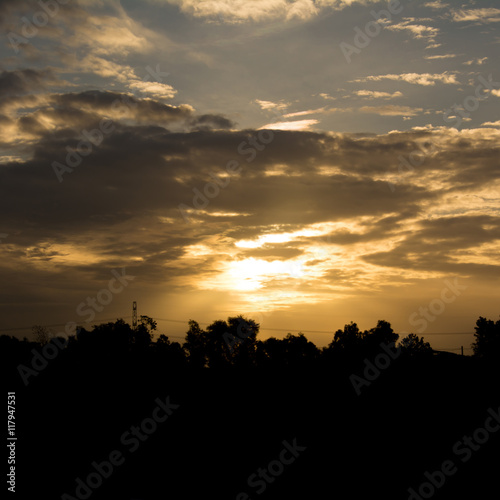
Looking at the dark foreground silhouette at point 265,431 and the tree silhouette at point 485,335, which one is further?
the tree silhouette at point 485,335

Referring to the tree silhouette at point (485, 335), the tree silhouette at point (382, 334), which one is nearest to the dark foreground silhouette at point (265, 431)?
the tree silhouette at point (382, 334)

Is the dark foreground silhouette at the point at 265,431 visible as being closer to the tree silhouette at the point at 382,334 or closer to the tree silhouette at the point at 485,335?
the tree silhouette at the point at 382,334

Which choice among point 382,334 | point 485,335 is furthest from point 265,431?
point 485,335

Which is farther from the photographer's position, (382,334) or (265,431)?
(382,334)

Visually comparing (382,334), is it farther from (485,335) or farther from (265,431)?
(265,431)

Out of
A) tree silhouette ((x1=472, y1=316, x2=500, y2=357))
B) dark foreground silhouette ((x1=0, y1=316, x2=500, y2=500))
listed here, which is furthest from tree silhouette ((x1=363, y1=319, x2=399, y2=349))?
dark foreground silhouette ((x1=0, y1=316, x2=500, y2=500))

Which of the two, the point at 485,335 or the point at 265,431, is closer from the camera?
the point at 265,431

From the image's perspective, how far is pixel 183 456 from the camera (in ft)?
90.9

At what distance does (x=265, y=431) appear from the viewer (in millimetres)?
28859

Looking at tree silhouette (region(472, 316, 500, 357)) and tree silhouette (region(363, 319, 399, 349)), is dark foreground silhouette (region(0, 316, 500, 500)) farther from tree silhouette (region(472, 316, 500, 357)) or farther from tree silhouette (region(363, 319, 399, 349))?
tree silhouette (region(472, 316, 500, 357))

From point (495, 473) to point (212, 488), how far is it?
13.5 metres

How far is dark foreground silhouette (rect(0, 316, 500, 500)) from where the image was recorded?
24.7 metres

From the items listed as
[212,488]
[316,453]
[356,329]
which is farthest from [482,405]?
[356,329]

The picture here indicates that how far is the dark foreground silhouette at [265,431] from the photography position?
24734 mm
